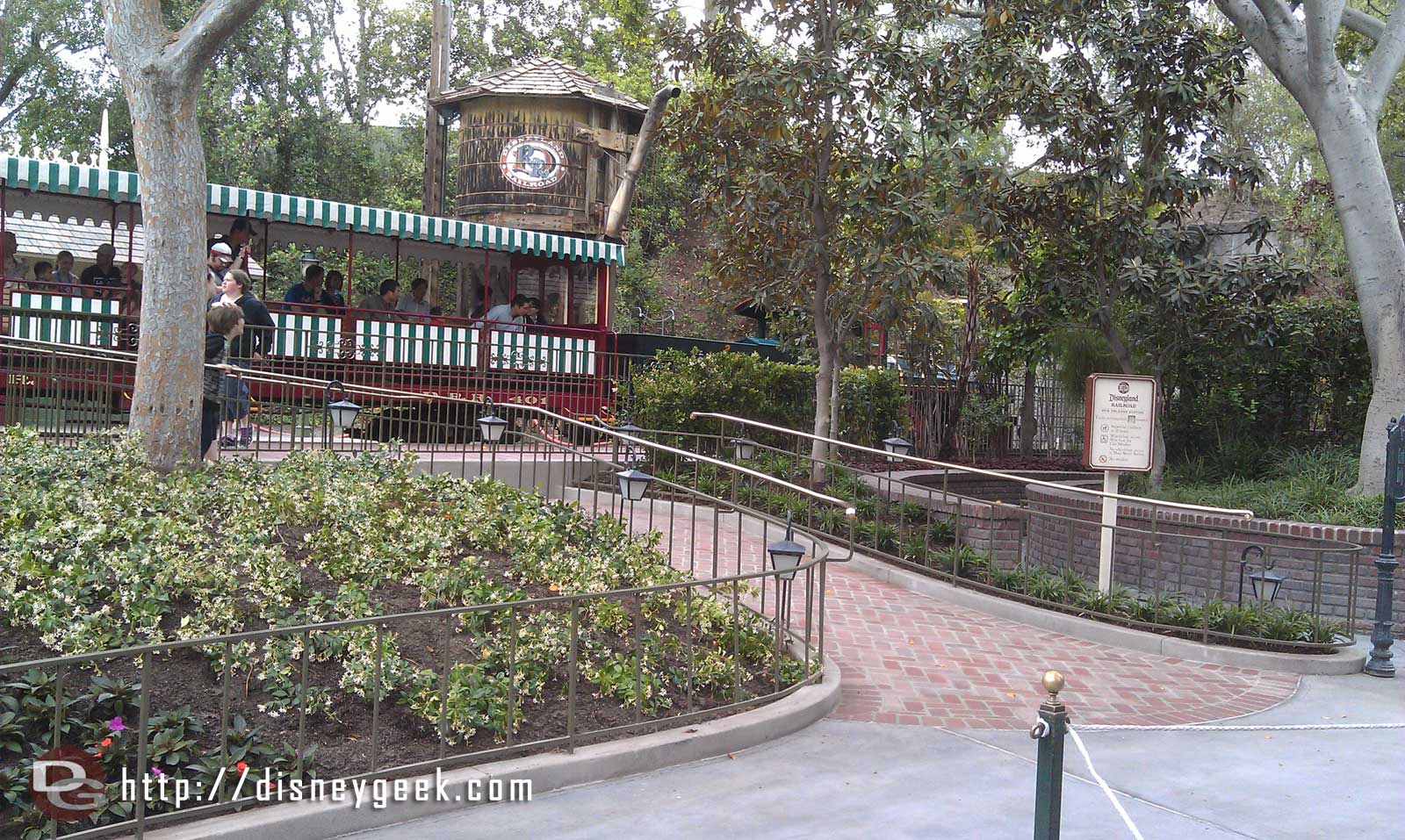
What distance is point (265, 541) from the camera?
712 cm

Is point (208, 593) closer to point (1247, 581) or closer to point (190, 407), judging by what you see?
point (190, 407)

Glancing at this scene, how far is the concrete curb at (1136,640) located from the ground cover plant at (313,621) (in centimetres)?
308

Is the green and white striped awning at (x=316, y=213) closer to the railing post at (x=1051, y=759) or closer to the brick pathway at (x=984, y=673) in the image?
the brick pathway at (x=984, y=673)

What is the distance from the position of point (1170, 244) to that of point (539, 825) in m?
12.8

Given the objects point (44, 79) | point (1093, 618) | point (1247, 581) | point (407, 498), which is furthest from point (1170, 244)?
point (44, 79)

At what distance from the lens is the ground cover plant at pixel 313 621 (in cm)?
482

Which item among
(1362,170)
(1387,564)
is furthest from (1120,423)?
(1362,170)

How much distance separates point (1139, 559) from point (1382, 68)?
6.31 m

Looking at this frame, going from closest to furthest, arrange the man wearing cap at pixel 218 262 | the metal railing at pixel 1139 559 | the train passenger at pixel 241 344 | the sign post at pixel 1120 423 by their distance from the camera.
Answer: the metal railing at pixel 1139 559
the sign post at pixel 1120 423
the train passenger at pixel 241 344
the man wearing cap at pixel 218 262

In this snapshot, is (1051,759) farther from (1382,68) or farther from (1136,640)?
(1382,68)

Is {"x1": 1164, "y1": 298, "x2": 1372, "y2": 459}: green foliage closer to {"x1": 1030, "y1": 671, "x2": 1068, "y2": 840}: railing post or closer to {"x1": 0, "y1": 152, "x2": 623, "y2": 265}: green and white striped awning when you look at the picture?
{"x1": 0, "y1": 152, "x2": 623, "y2": 265}: green and white striped awning

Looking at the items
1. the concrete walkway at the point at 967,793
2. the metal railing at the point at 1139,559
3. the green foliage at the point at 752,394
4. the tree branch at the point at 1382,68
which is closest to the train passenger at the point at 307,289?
the green foliage at the point at 752,394

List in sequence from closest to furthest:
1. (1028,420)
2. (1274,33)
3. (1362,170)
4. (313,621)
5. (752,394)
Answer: (313,621) → (1362,170) → (1274,33) → (752,394) → (1028,420)

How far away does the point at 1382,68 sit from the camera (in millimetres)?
12445
